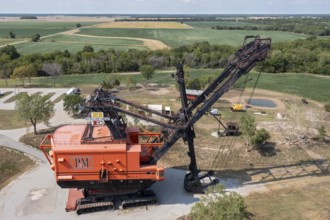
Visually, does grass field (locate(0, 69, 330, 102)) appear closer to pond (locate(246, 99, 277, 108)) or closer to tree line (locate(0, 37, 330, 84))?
tree line (locate(0, 37, 330, 84))

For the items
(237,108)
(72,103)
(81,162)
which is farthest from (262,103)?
(81,162)

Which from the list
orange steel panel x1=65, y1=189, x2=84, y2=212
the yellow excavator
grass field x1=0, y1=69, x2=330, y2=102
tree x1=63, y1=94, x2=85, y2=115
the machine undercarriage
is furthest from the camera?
grass field x1=0, y1=69, x2=330, y2=102

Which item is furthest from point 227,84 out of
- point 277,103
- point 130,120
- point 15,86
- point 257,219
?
point 15,86

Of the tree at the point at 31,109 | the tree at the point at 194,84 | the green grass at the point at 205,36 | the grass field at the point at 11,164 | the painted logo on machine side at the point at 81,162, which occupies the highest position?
the painted logo on machine side at the point at 81,162

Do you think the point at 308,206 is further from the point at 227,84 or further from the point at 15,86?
the point at 15,86

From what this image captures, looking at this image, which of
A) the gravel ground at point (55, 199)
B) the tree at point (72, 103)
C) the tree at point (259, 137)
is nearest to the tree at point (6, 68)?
the tree at point (72, 103)

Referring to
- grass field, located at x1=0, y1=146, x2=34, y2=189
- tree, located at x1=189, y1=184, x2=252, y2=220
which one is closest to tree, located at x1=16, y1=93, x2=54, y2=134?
grass field, located at x1=0, y1=146, x2=34, y2=189

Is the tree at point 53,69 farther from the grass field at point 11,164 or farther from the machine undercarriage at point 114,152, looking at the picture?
the machine undercarriage at point 114,152
